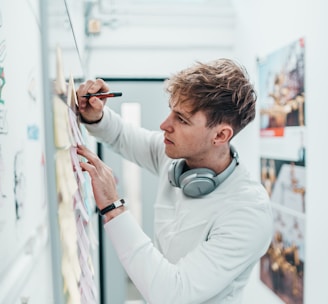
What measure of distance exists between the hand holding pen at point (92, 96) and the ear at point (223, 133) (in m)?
0.29

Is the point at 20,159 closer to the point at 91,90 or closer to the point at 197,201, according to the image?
the point at 91,90

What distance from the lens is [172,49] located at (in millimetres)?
2812

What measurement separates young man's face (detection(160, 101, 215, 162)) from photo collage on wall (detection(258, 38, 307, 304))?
1122 millimetres

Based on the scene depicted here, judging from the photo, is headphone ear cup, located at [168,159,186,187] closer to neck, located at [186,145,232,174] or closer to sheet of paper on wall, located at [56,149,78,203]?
neck, located at [186,145,232,174]

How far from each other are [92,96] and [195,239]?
1.42 feet

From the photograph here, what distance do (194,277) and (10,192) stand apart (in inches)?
19.5

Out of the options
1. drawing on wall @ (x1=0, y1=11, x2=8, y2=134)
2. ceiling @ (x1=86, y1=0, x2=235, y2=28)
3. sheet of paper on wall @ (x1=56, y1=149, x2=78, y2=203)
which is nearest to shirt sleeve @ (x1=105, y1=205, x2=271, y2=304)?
sheet of paper on wall @ (x1=56, y1=149, x2=78, y2=203)

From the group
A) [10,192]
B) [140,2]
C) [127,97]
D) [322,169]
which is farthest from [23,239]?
[140,2]

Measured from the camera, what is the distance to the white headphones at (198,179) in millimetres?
980

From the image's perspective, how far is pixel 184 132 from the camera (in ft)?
3.13

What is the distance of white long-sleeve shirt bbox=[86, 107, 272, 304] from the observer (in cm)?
83

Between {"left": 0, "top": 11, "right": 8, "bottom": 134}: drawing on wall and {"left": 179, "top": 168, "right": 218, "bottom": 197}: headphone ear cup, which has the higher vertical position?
{"left": 0, "top": 11, "right": 8, "bottom": 134}: drawing on wall

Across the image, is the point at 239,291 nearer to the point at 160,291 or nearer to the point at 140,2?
the point at 160,291

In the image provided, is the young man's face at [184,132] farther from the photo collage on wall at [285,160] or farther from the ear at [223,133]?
the photo collage on wall at [285,160]
